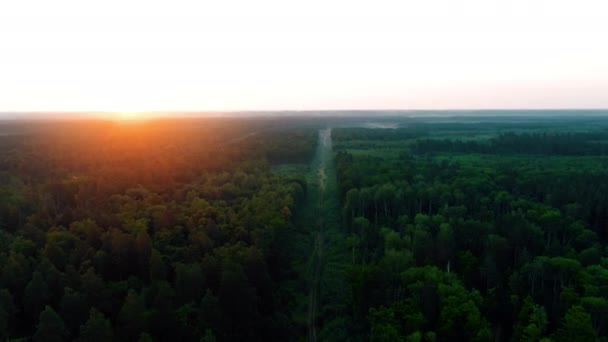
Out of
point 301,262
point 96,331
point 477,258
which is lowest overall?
point 301,262

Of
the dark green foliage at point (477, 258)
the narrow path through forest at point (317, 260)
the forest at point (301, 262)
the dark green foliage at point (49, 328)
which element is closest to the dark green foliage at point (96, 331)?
the forest at point (301, 262)

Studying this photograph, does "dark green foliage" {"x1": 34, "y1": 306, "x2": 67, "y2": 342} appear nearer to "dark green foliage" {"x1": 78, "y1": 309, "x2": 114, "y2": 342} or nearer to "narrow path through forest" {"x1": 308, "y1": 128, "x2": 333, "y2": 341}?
"dark green foliage" {"x1": 78, "y1": 309, "x2": 114, "y2": 342}

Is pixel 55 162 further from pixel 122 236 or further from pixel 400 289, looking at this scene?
pixel 400 289

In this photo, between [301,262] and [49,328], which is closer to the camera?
[49,328]

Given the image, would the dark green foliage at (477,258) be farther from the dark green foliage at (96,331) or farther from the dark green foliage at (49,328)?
the dark green foliage at (49,328)

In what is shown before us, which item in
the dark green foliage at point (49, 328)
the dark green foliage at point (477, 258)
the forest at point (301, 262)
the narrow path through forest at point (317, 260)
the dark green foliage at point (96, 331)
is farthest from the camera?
the narrow path through forest at point (317, 260)

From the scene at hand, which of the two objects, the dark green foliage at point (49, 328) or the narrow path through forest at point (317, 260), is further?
the narrow path through forest at point (317, 260)

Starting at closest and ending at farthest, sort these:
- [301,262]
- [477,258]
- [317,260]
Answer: [477,258]
[301,262]
[317,260]

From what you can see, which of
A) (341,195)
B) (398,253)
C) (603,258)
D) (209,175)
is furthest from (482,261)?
(209,175)

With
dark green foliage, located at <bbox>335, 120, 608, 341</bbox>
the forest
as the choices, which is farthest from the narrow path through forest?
dark green foliage, located at <bbox>335, 120, 608, 341</bbox>

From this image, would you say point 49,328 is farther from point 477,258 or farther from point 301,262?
point 477,258

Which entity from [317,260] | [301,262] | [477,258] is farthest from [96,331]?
[477,258]
